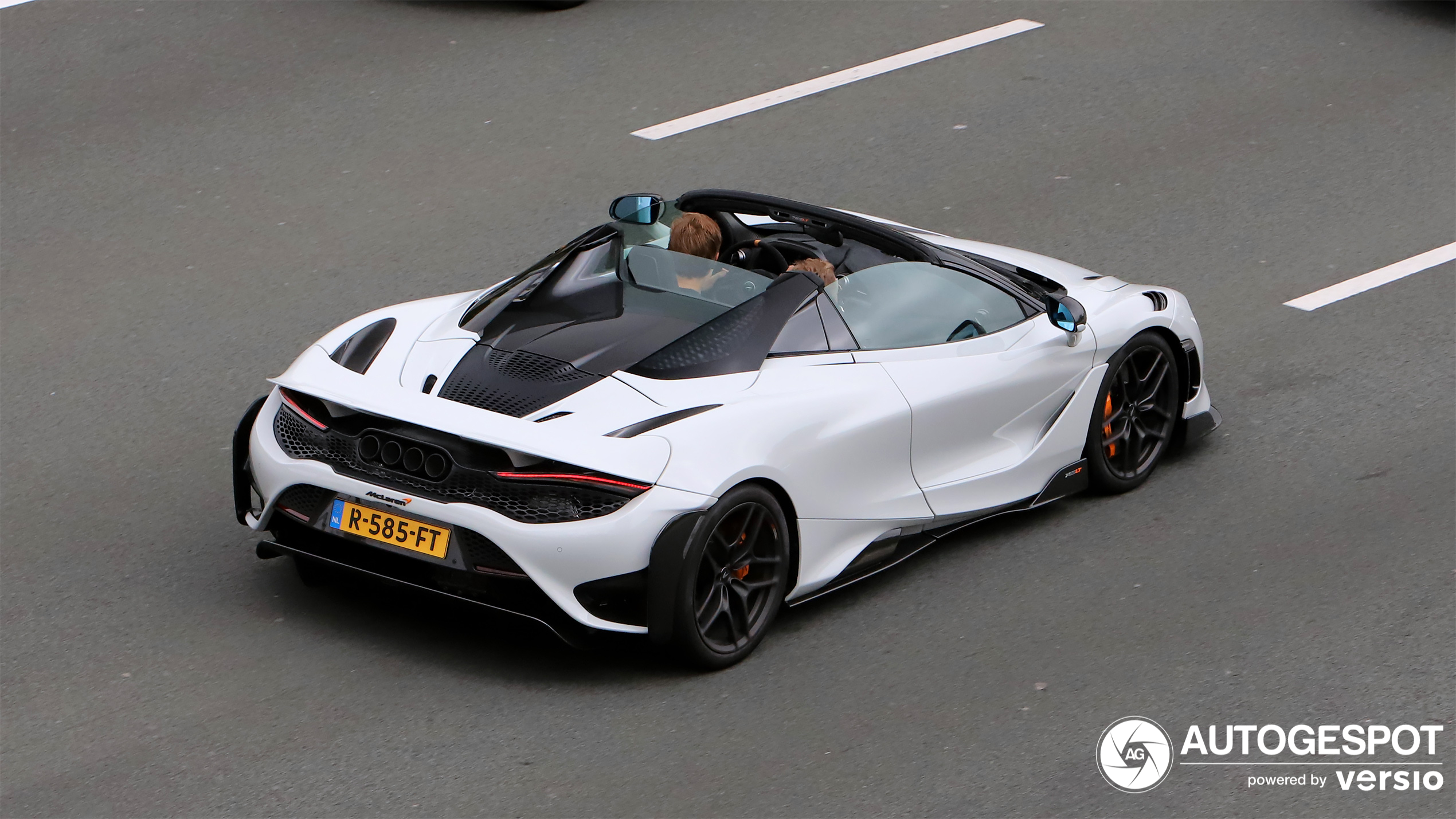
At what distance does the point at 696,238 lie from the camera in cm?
699

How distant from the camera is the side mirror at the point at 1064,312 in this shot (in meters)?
7.07

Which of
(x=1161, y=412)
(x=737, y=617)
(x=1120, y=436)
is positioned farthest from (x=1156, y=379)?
(x=737, y=617)

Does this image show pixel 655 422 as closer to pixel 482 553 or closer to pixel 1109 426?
pixel 482 553

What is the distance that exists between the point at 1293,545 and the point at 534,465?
322 centimetres

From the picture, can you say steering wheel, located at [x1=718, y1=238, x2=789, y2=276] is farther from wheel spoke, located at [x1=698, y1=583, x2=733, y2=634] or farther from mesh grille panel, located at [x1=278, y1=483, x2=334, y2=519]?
mesh grille panel, located at [x1=278, y1=483, x2=334, y2=519]

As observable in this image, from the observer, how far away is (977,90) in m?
12.3

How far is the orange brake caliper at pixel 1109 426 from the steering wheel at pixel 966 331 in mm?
783

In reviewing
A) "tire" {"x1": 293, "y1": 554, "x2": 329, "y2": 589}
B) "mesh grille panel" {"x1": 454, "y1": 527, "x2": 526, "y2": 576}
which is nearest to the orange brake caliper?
"mesh grille panel" {"x1": 454, "y1": 527, "x2": 526, "y2": 576}

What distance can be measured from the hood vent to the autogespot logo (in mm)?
2057

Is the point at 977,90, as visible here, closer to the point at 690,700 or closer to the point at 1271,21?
the point at 1271,21

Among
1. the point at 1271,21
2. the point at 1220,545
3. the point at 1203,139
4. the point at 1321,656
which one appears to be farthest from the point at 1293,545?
the point at 1271,21

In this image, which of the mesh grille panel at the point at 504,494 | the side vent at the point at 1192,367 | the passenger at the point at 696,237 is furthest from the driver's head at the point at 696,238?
the side vent at the point at 1192,367

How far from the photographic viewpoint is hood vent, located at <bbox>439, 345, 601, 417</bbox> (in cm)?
596

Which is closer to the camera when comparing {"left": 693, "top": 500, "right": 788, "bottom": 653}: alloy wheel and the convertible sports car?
the convertible sports car
